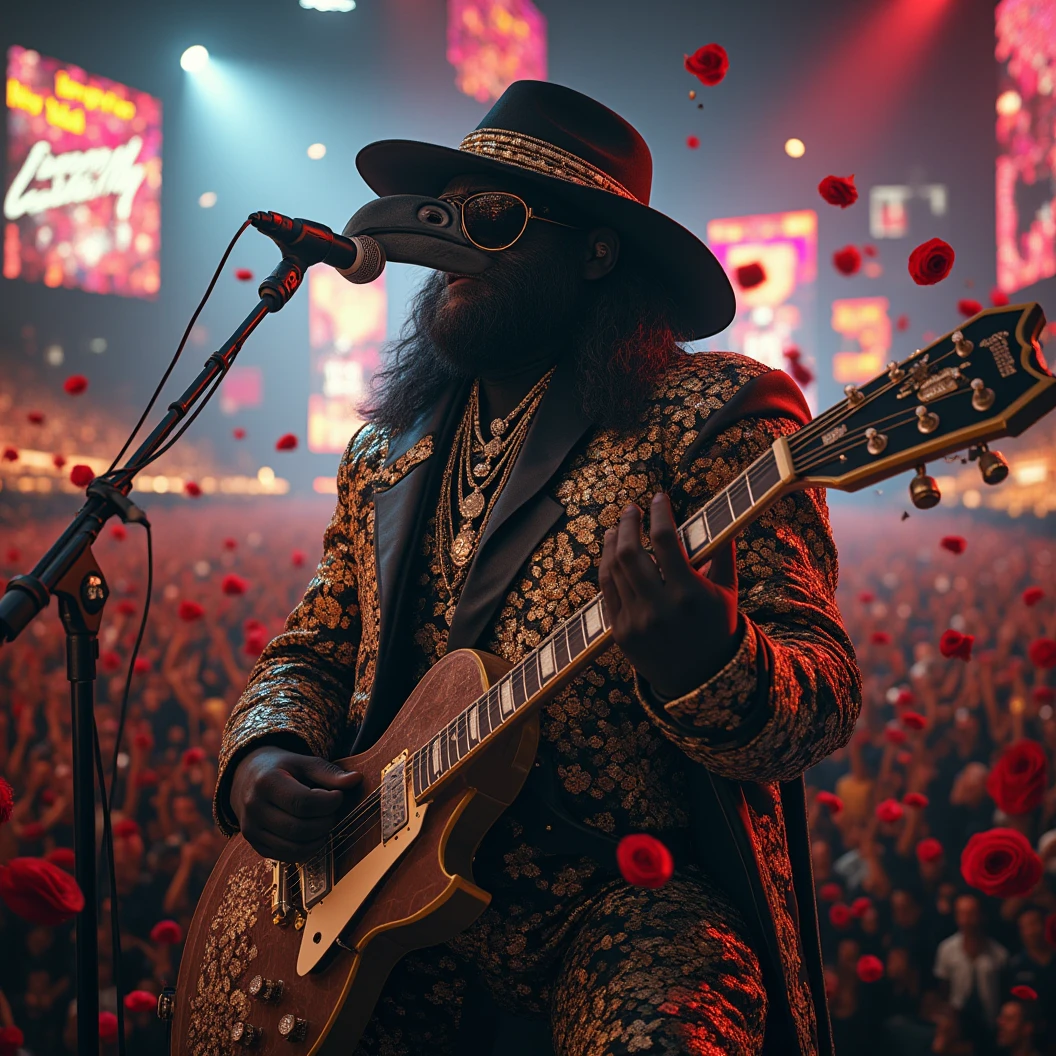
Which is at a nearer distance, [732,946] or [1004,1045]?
[732,946]

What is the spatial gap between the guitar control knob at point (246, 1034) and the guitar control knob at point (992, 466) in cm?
142

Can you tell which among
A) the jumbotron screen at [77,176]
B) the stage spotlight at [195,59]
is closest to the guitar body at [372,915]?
the jumbotron screen at [77,176]

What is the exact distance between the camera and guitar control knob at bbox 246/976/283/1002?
1.69 meters


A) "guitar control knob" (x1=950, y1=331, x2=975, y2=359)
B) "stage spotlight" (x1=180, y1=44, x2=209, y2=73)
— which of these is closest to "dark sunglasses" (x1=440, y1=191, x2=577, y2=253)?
"guitar control knob" (x1=950, y1=331, x2=975, y2=359)

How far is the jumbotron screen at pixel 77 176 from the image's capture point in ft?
32.7

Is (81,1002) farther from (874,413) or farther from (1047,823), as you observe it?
(1047,823)

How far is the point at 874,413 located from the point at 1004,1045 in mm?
3482

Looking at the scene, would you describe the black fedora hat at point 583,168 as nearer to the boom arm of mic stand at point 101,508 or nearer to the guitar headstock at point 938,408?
the boom arm of mic stand at point 101,508

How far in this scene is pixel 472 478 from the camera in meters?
2.07

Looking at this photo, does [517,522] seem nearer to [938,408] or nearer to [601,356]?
[601,356]

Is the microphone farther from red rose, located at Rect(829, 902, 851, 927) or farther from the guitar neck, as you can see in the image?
red rose, located at Rect(829, 902, 851, 927)

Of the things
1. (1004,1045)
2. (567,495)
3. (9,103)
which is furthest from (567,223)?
(9,103)

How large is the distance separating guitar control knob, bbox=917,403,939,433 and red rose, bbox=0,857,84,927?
1684mm

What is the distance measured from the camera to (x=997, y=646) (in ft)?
22.3
